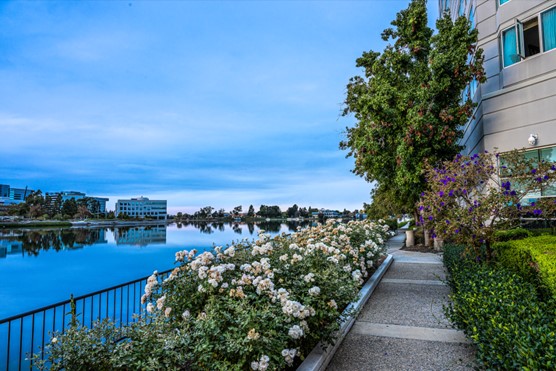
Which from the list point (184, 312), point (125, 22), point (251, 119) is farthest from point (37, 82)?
point (184, 312)

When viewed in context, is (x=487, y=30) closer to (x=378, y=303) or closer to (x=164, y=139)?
(x=378, y=303)

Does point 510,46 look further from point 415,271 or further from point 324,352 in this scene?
point 324,352

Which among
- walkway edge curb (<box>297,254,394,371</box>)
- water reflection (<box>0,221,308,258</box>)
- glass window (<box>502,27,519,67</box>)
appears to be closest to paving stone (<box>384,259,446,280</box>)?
walkway edge curb (<box>297,254,394,371</box>)

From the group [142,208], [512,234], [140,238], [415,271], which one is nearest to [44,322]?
[415,271]

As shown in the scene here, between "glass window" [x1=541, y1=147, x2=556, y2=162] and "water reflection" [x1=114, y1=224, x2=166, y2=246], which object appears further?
"water reflection" [x1=114, y1=224, x2=166, y2=246]

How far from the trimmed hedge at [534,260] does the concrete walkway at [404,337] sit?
1371 millimetres

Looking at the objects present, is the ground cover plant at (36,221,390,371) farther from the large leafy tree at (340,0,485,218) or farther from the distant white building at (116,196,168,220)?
the distant white building at (116,196,168,220)

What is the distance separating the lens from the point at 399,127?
12273 millimetres

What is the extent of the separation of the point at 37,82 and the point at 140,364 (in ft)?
91.6

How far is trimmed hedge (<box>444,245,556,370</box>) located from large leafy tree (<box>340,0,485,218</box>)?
760cm

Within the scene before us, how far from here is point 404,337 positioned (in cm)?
451

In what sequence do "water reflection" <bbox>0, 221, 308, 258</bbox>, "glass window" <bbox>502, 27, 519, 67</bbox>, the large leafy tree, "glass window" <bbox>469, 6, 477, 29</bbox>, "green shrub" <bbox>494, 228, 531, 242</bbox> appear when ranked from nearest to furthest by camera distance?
1. "green shrub" <bbox>494, 228, 531, 242</bbox>
2. "glass window" <bbox>502, 27, 519, 67</bbox>
3. the large leafy tree
4. "glass window" <bbox>469, 6, 477, 29</bbox>
5. "water reflection" <bbox>0, 221, 308, 258</bbox>

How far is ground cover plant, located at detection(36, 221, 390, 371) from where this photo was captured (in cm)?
250

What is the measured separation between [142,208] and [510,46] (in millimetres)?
147948
